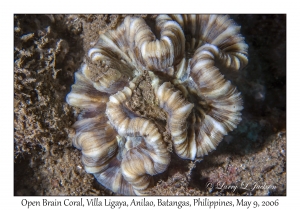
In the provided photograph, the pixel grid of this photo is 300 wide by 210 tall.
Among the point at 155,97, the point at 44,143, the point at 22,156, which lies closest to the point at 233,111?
the point at 155,97

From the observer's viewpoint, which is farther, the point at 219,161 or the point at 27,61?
the point at 219,161

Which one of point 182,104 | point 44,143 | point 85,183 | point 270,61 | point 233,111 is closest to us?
point 182,104

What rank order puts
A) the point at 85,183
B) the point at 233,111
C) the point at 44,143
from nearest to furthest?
the point at 233,111 → the point at 44,143 → the point at 85,183

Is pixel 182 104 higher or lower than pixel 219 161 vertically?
higher

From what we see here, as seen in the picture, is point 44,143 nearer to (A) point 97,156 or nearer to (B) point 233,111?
(A) point 97,156

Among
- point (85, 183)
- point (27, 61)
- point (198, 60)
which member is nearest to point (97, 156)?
point (85, 183)

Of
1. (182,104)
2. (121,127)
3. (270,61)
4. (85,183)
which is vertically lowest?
(85,183)
